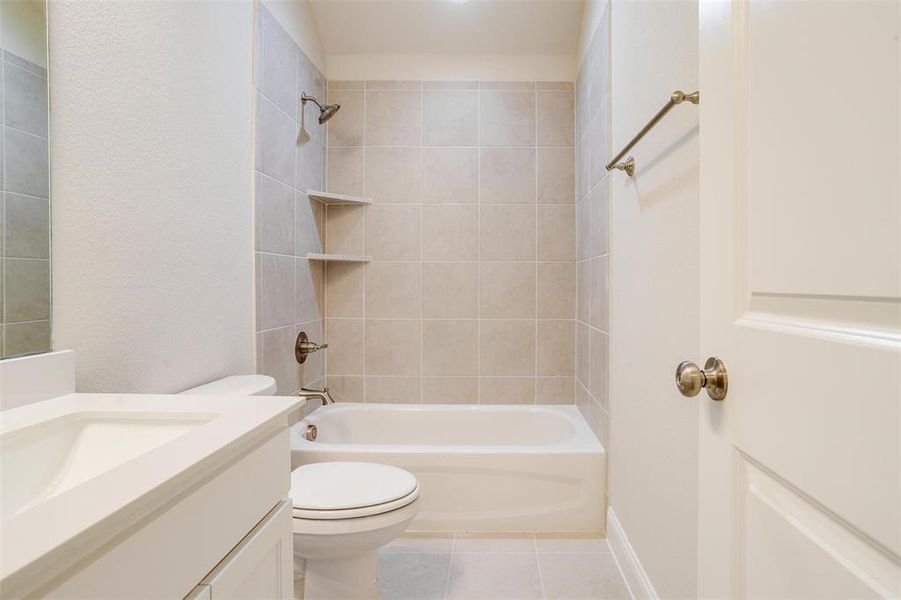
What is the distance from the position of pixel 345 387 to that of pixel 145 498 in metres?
2.17

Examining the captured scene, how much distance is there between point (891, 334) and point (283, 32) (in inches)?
93.7

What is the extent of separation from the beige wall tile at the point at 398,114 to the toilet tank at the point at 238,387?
5.18ft

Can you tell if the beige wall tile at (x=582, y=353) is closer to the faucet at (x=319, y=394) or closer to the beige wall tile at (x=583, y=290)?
the beige wall tile at (x=583, y=290)

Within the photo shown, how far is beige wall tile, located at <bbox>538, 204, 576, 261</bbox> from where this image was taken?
260 centimetres

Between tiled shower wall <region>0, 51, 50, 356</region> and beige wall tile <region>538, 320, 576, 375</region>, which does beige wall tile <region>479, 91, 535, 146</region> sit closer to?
beige wall tile <region>538, 320, 576, 375</region>

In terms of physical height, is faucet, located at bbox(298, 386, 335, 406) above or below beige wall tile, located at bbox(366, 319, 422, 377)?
below

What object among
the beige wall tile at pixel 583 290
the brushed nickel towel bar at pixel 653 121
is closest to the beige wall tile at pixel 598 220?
the beige wall tile at pixel 583 290

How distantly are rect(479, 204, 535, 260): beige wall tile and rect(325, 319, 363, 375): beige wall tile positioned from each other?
32.8 inches

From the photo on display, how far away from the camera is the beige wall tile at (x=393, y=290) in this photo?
8.63 ft

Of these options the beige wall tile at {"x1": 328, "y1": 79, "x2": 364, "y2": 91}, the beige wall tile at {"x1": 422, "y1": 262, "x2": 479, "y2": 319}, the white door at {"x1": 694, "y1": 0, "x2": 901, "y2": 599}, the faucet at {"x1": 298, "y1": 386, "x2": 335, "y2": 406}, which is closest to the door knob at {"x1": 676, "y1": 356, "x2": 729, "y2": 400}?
the white door at {"x1": 694, "y1": 0, "x2": 901, "y2": 599}

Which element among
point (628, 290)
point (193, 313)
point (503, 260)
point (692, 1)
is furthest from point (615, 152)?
point (193, 313)

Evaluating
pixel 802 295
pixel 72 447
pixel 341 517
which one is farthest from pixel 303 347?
pixel 802 295

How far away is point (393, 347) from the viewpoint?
264 cm

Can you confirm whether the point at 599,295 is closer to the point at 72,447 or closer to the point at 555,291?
the point at 555,291
